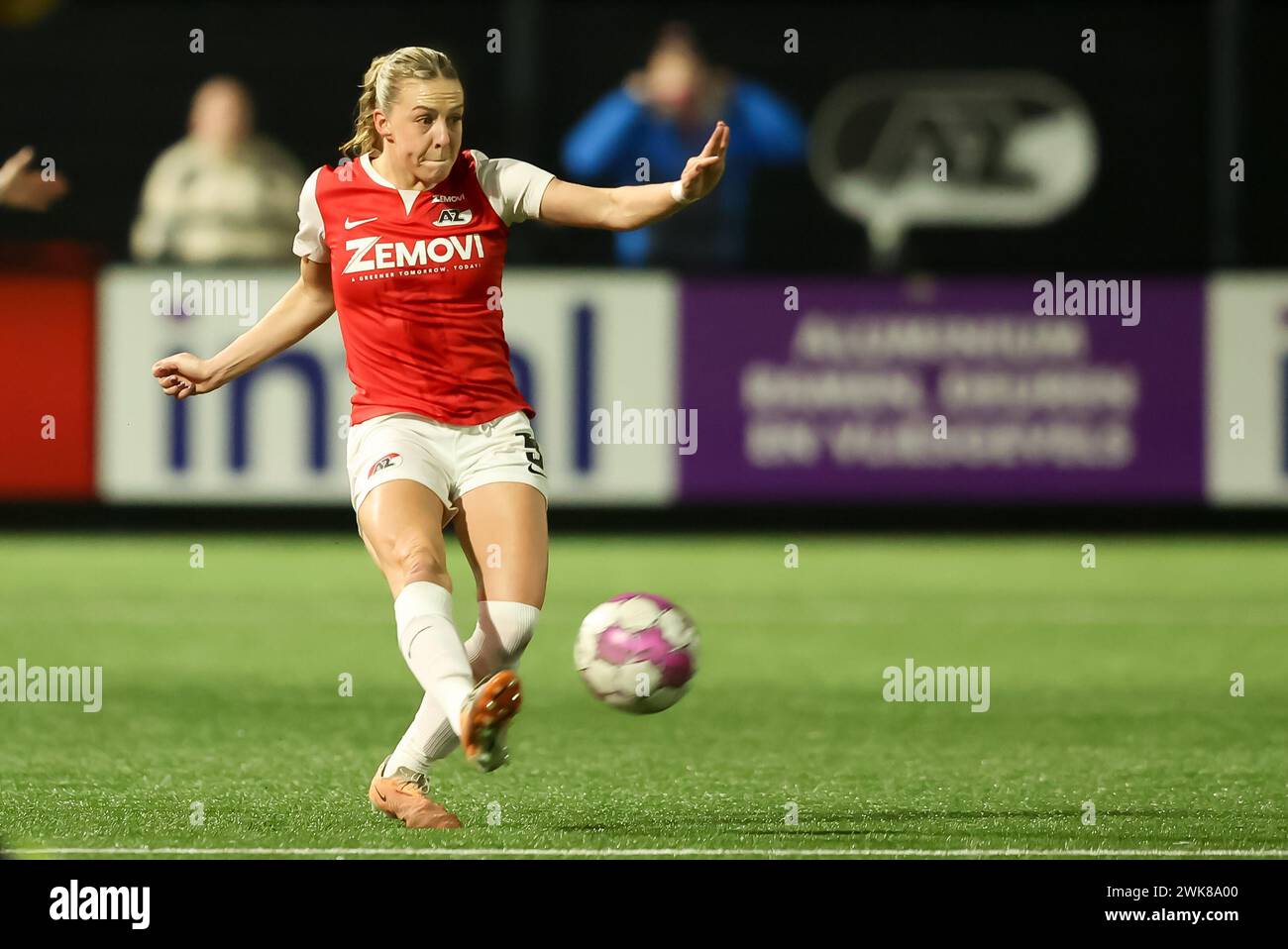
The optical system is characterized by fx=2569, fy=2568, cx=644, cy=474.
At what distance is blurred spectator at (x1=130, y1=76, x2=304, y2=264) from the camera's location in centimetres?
1566

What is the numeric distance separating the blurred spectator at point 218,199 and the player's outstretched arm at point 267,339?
8.61 m

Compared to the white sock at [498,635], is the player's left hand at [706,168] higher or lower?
higher

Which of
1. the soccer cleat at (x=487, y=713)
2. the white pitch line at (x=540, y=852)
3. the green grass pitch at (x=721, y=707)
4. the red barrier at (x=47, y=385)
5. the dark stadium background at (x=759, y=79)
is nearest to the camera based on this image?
the soccer cleat at (x=487, y=713)

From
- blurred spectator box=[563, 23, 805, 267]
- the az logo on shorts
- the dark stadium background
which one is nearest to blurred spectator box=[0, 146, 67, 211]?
the az logo on shorts

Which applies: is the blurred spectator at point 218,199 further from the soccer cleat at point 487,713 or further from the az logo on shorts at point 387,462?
A: the soccer cleat at point 487,713

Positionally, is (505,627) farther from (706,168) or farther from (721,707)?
(721,707)

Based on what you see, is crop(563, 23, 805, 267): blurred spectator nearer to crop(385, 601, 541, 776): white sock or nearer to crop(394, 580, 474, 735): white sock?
crop(385, 601, 541, 776): white sock

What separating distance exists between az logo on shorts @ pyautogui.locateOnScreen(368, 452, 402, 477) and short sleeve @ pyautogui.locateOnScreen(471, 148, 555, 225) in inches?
28.0

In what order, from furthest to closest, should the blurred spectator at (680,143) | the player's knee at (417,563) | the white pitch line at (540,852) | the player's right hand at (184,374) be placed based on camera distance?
1. the blurred spectator at (680,143)
2. the player's right hand at (184,374)
3. the player's knee at (417,563)
4. the white pitch line at (540,852)

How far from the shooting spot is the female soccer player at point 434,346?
6695 mm

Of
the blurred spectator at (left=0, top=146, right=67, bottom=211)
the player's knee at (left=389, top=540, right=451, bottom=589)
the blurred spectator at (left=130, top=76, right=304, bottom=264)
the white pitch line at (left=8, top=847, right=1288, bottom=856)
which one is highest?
the blurred spectator at (left=130, top=76, right=304, bottom=264)

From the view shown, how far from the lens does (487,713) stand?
20.1ft

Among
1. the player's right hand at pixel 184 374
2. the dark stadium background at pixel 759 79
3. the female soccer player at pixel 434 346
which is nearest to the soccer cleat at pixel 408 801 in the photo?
the female soccer player at pixel 434 346

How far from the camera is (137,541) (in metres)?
15.6
